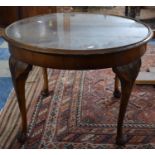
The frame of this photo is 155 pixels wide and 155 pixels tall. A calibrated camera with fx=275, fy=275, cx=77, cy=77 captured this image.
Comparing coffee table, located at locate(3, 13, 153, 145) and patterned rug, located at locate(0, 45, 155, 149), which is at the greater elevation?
coffee table, located at locate(3, 13, 153, 145)

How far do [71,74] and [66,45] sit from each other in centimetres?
119

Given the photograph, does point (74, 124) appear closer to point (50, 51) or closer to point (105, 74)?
point (50, 51)

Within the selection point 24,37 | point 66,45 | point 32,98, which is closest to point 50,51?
point 66,45

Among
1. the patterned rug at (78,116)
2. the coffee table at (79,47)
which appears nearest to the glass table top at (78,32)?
the coffee table at (79,47)

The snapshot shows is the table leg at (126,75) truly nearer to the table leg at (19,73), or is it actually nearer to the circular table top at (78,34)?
the circular table top at (78,34)

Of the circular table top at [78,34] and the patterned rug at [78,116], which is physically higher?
the circular table top at [78,34]

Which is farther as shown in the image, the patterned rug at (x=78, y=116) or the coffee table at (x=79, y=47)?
the patterned rug at (x=78, y=116)

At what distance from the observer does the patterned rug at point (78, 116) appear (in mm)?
1544

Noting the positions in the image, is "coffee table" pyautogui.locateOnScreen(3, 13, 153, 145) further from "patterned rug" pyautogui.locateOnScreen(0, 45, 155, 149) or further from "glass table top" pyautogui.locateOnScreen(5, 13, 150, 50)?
"patterned rug" pyautogui.locateOnScreen(0, 45, 155, 149)

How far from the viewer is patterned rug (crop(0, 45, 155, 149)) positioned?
60.8 inches

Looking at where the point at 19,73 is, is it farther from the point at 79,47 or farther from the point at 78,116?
the point at 78,116

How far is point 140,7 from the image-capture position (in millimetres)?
3611

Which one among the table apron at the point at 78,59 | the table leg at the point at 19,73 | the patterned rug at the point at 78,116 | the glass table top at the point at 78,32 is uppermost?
the glass table top at the point at 78,32

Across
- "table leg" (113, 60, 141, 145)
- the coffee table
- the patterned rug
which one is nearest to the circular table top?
the coffee table
